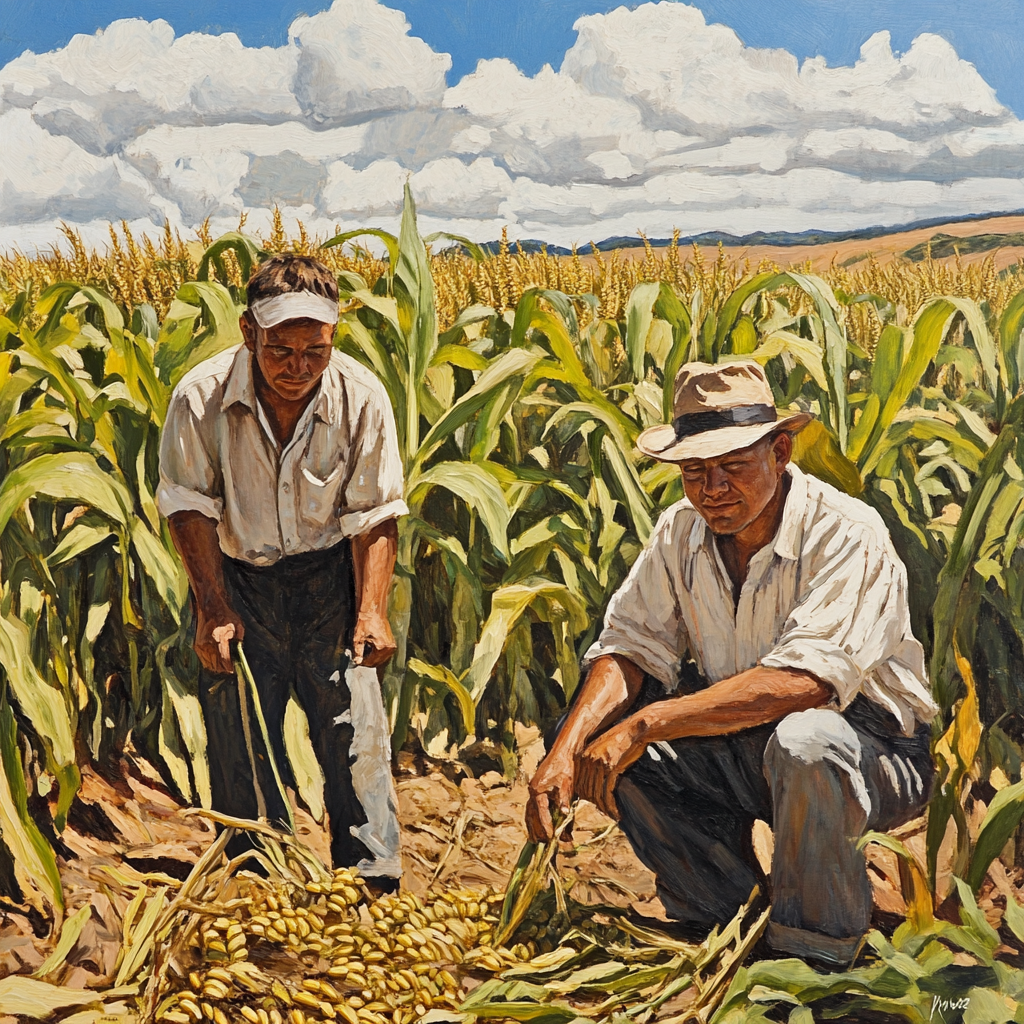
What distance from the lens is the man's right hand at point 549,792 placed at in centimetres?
145

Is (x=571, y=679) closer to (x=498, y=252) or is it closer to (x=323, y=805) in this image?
(x=323, y=805)

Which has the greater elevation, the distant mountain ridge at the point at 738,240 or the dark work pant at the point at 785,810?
the distant mountain ridge at the point at 738,240

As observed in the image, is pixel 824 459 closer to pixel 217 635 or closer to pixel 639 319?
pixel 639 319

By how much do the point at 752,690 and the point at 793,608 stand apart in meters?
0.14

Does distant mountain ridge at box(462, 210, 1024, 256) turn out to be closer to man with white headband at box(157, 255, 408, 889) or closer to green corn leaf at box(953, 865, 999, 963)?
man with white headband at box(157, 255, 408, 889)

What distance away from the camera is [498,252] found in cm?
169

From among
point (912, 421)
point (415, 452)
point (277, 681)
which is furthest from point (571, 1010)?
point (912, 421)

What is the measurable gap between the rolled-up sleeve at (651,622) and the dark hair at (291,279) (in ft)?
2.12

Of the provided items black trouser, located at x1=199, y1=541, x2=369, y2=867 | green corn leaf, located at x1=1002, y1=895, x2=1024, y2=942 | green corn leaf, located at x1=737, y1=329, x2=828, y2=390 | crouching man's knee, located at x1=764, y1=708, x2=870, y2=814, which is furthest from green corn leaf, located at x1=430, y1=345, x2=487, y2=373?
green corn leaf, located at x1=1002, y1=895, x2=1024, y2=942

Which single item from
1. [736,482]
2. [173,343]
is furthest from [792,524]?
[173,343]

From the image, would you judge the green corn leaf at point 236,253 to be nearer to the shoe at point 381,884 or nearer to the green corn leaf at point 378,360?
the green corn leaf at point 378,360

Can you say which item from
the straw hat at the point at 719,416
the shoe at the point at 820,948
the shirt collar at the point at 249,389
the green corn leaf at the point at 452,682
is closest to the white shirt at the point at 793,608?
the straw hat at the point at 719,416

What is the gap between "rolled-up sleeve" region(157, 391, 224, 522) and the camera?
155 cm
